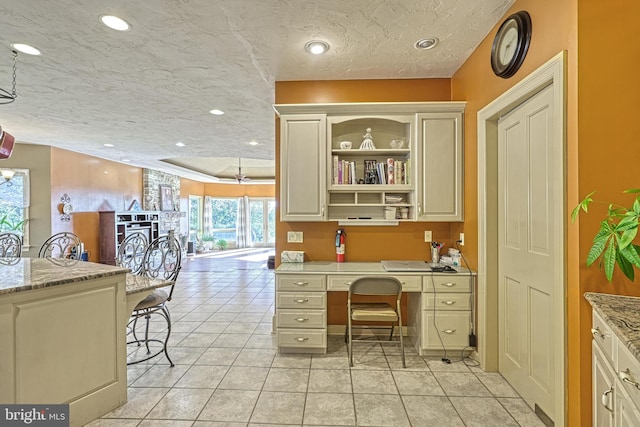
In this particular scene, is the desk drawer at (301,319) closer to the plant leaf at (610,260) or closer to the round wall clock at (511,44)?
the plant leaf at (610,260)

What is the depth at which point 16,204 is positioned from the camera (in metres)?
5.26

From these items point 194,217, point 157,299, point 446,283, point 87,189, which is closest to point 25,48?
point 157,299

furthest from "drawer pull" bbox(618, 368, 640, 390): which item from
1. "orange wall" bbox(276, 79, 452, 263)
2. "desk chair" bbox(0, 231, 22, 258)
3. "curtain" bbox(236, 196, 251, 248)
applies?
"curtain" bbox(236, 196, 251, 248)

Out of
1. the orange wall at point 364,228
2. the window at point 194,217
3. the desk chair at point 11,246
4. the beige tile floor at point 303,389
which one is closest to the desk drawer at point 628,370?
the beige tile floor at point 303,389

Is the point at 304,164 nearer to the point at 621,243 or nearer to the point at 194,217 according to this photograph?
the point at 621,243

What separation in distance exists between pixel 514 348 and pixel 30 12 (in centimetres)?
410

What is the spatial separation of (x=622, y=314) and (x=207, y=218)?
37.9 feet

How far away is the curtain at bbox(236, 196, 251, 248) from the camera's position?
37.5ft

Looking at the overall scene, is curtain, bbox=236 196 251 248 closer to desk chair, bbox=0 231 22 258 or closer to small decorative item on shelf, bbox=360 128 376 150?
desk chair, bbox=0 231 22 258

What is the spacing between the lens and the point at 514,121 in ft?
6.83

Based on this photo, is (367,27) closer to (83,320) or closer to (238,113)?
(238,113)

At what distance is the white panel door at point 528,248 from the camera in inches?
69.0

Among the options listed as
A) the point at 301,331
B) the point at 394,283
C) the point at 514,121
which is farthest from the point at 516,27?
the point at 301,331

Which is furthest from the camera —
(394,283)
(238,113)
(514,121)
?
(238,113)
